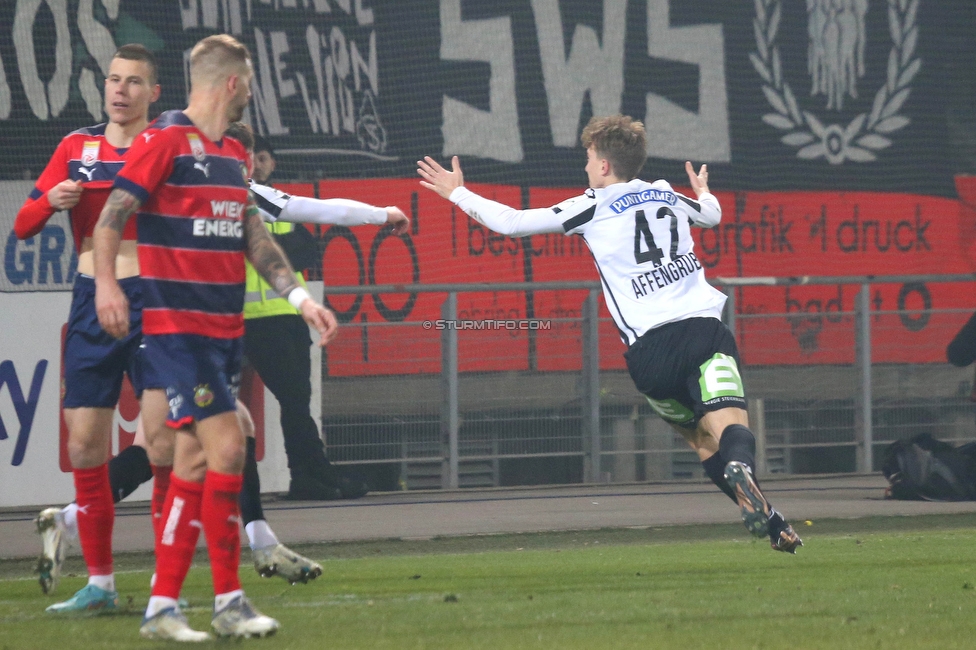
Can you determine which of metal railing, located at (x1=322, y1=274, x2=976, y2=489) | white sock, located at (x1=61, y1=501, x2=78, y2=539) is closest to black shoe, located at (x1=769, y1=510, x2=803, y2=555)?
white sock, located at (x1=61, y1=501, x2=78, y2=539)

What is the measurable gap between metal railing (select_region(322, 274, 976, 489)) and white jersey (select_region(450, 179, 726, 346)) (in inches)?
185

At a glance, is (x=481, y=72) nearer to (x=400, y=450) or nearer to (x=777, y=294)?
(x=777, y=294)

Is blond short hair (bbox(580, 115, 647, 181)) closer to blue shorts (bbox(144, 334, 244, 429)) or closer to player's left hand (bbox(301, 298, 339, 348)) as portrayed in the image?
player's left hand (bbox(301, 298, 339, 348))

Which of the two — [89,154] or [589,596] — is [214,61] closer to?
[89,154]

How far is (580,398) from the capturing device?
12461 mm

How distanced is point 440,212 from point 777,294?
4.01 m

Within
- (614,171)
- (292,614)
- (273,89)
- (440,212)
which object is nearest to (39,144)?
(273,89)

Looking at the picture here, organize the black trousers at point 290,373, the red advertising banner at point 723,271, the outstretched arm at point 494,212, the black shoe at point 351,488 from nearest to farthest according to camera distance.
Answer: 1. the outstretched arm at point 494,212
2. the black trousers at point 290,373
3. the black shoe at point 351,488
4. the red advertising banner at point 723,271

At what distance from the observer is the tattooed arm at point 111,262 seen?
4.86 metres

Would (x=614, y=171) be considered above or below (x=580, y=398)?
above

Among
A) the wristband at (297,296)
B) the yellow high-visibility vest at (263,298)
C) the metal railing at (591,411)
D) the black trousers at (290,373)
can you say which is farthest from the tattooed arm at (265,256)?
the metal railing at (591,411)

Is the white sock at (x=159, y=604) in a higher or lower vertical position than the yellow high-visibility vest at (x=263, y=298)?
lower

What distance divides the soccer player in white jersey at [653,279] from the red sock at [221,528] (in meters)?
2.24

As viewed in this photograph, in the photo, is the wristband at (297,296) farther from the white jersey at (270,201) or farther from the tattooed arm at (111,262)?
the white jersey at (270,201)
